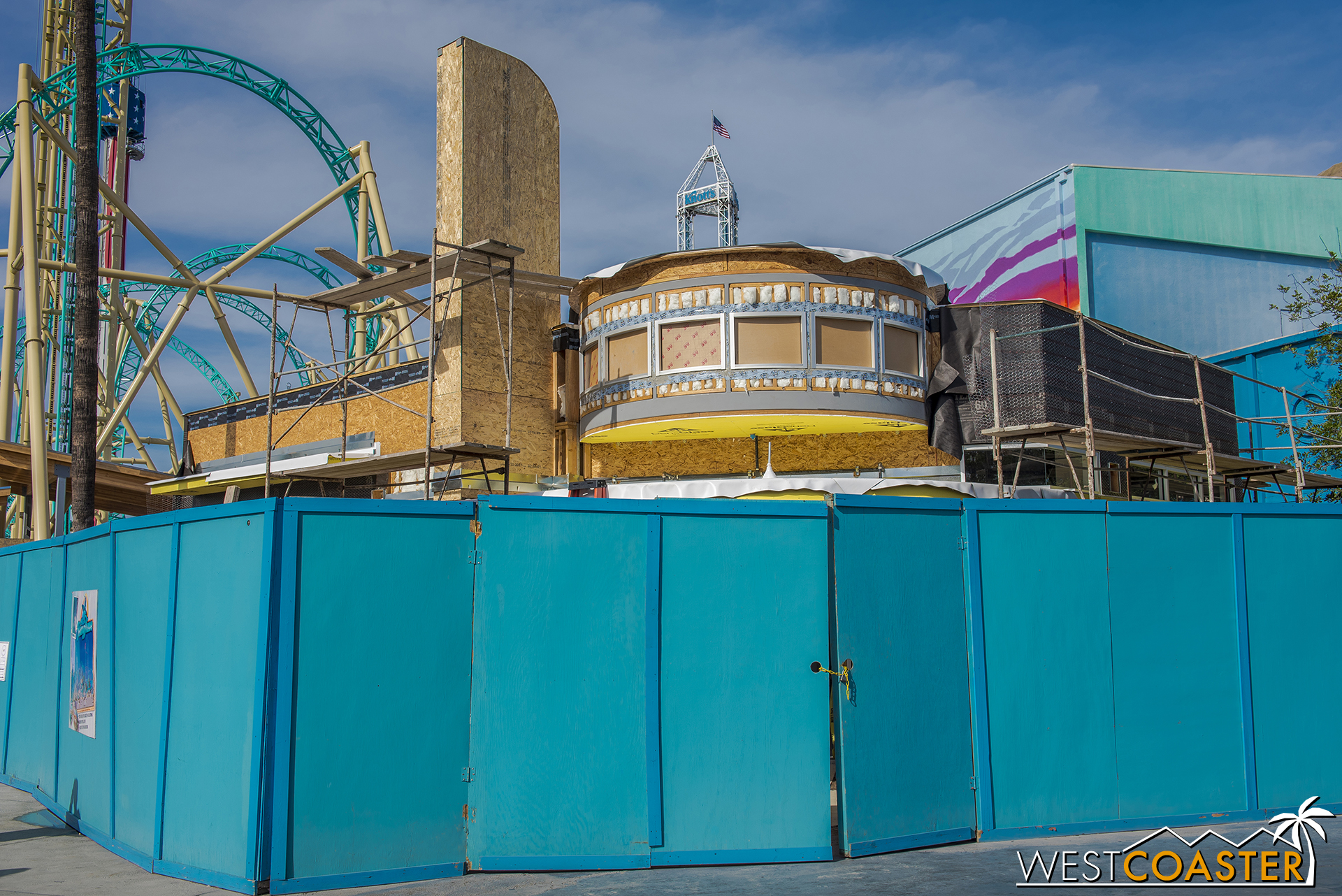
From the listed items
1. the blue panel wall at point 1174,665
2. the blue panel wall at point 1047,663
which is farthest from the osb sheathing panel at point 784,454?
the blue panel wall at point 1047,663

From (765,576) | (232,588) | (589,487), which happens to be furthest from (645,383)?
(232,588)

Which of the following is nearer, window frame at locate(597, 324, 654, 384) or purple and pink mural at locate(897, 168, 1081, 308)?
window frame at locate(597, 324, 654, 384)

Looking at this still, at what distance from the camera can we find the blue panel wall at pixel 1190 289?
33.2 meters

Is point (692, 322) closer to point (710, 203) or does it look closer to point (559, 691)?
point (559, 691)

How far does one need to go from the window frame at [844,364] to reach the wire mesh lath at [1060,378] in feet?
6.25

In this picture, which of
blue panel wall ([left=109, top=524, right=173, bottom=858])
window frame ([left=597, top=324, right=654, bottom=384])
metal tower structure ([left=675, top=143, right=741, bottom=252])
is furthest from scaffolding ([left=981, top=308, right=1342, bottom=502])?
metal tower structure ([left=675, top=143, right=741, bottom=252])

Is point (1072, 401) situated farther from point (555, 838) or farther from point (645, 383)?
point (555, 838)

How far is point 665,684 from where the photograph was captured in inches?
310

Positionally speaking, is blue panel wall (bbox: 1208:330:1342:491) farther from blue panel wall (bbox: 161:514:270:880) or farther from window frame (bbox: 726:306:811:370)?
blue panel wall (bbox: 161:514:270:880)

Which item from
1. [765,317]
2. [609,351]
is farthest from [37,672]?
[765,317]

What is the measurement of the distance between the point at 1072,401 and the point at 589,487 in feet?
27.1

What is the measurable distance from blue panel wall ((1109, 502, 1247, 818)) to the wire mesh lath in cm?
592

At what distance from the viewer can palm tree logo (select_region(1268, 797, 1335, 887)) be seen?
8.16 meters

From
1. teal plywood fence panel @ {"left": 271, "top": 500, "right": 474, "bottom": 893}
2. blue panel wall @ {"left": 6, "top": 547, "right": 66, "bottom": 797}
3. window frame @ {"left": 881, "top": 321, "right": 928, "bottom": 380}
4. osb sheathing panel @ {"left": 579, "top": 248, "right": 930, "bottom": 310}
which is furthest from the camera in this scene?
window frame @ {"left": 881, "top": 321, "right": 928, "bottom": 380}
